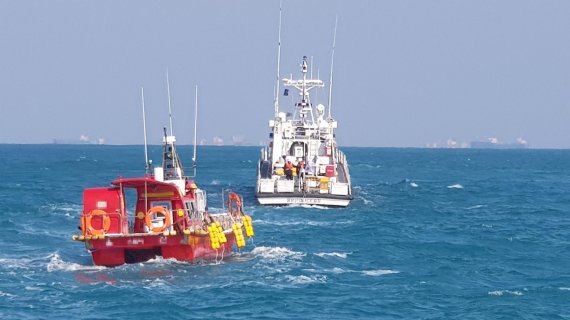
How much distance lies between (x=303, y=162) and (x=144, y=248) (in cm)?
3143

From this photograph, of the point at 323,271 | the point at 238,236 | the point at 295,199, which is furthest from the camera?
the point at 295,199

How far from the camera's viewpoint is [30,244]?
4550 cm

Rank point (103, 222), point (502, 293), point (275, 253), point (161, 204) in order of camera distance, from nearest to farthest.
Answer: point (502, 293)
point (103, 222)
point (161, 204)
point (275, 253)

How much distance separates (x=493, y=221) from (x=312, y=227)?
12264mm

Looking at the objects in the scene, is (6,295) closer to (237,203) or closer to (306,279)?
(306,279)

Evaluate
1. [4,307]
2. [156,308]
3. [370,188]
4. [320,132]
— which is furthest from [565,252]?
[370,188]

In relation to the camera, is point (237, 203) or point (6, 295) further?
point (237, 203)

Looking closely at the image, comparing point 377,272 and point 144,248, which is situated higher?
point 144,248

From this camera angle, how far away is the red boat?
36156 millimetres

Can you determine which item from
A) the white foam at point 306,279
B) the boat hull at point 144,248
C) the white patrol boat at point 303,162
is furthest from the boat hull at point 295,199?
the white foam at point 306,279

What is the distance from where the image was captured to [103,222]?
36219 millimetres

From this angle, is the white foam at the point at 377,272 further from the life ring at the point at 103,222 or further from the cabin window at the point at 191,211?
the life ring at the point at 103,222

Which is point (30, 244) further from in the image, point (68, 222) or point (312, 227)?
point (312, 227)

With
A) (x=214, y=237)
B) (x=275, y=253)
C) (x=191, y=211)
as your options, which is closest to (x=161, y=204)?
(x=191, y=211)
